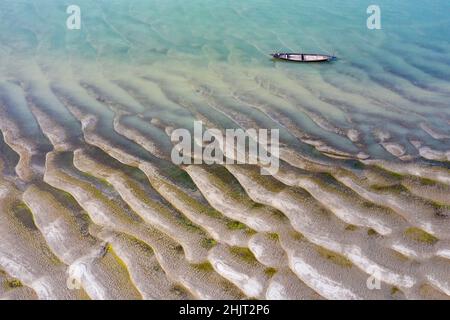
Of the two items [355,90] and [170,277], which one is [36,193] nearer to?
[170,277]

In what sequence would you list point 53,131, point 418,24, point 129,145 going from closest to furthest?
1. point 129,145
2. point 53,131
3. point 418,24

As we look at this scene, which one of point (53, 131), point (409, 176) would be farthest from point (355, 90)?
point (53, 131)

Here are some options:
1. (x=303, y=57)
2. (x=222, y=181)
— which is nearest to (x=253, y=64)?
(x=303, y=57)

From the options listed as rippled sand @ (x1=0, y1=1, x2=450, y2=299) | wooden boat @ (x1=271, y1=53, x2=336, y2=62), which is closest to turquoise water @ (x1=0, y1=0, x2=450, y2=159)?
rippled sand @ (x1=0, y1=1, x2=450, y2=299)

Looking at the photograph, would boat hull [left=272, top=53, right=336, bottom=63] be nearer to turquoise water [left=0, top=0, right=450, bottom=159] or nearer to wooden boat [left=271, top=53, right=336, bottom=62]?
wooden boat [left=271, top=53, right=336, bottom=62]

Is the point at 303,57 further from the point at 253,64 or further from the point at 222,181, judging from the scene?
the point at 222,181
